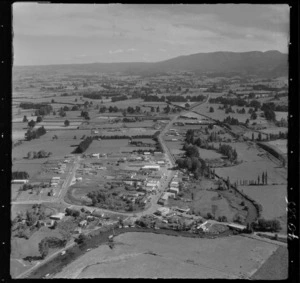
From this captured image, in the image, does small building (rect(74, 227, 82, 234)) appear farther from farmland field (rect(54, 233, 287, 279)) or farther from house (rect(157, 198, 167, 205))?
house (rect(157, 198, 167, 205))

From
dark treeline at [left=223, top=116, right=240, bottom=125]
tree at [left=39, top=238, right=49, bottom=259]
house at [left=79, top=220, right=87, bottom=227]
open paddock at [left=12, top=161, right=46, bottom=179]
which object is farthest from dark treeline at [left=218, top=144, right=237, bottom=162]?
tree at [left=39, top=238, right=49, bottom=259]

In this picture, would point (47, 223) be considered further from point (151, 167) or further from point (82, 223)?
point (151, 167)

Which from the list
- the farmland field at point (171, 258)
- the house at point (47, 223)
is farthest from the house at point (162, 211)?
the house at point (47, 223)

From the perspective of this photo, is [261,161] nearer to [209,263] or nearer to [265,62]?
[265,62]

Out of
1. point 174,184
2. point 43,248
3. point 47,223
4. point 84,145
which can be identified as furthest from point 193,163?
point 43,248

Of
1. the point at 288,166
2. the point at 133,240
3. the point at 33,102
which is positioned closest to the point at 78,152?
the point at 33,102

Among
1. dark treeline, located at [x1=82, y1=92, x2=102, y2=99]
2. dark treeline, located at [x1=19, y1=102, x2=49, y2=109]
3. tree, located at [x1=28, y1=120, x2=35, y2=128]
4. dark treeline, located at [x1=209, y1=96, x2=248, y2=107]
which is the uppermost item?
dark treeline, located at [x1=82, y1=92, x2=102, y2=99]
